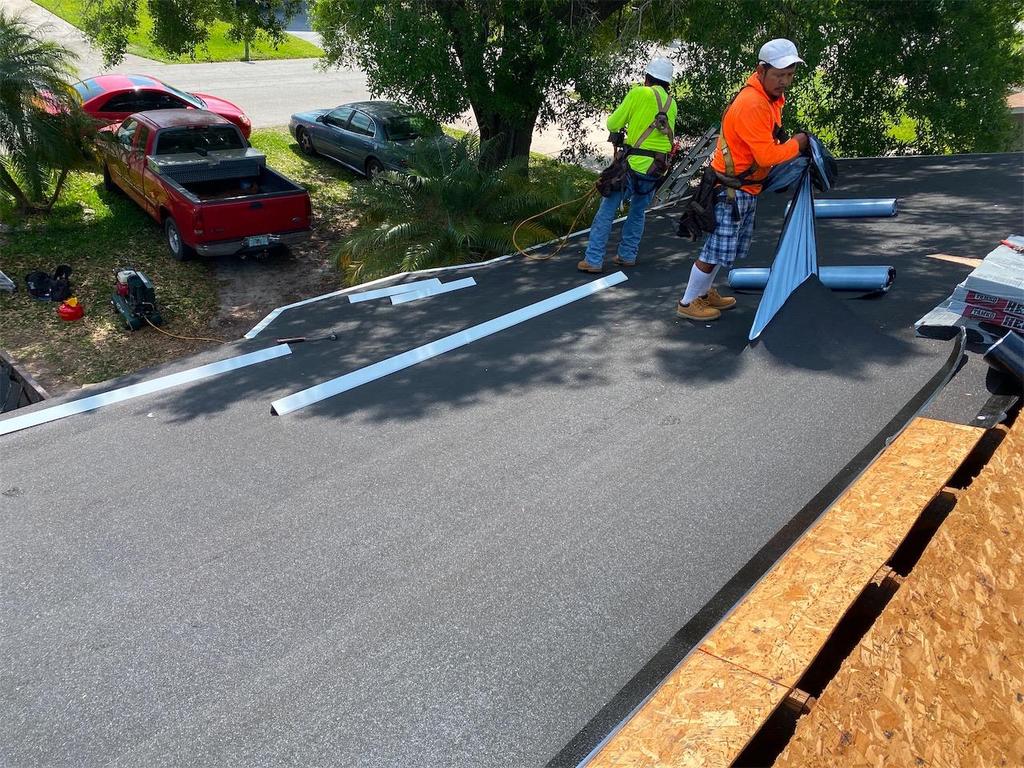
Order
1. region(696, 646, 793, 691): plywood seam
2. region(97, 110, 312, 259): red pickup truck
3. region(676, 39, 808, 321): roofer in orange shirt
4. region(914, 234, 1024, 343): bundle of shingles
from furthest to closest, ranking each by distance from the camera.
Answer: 1. region(97, 110, 312, 259): red pickup truck
2. region(676, 39, 808, 321): roofer in orange shirt
3. region(914, 234, 1024, 343): bundle of shingles
4. region(696, 646, 793, 691): plywood seam

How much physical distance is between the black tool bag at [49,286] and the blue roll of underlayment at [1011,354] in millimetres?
9853

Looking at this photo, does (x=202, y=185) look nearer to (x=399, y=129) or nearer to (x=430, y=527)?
(x=399, y=129)

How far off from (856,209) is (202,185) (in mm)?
8615

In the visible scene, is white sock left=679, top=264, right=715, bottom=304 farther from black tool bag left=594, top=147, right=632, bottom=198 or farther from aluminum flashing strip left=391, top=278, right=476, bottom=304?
aluminum flashing strip left=391, top=278, right=476, bottom=304

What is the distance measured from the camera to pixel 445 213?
9773 millimetres

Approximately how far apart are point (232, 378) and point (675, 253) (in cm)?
413

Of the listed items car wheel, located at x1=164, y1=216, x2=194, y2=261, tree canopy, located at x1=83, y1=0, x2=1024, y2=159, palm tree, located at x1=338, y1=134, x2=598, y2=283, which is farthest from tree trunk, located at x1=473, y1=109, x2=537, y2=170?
car wheel, located at x1=164, y1=216, x2=194, y2=261

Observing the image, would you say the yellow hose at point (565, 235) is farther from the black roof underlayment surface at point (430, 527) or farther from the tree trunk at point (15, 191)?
the tree trunk at point (15, 191)

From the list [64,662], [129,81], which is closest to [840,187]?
[64,662]

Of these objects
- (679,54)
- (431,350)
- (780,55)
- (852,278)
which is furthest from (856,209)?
(679,54)

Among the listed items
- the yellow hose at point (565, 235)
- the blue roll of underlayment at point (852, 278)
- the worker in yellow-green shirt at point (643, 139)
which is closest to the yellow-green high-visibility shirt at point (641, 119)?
the worker in yellow-green shirt at point (643, 139)

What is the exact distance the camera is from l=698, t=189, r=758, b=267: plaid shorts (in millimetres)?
5227

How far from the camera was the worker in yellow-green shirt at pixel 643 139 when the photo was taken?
6422 mm

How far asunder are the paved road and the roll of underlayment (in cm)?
1142
